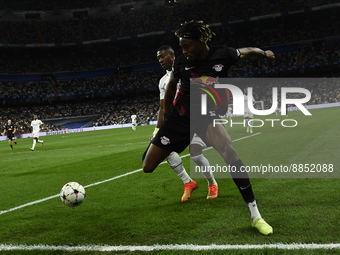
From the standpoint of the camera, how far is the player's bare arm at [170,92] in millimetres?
4259

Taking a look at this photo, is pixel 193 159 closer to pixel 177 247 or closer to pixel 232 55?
pixel 232 55

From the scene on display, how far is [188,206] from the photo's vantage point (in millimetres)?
4676

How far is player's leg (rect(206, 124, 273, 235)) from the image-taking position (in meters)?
3.45

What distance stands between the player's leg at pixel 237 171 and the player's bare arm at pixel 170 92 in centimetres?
76

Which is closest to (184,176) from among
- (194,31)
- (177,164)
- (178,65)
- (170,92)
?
(177,164)

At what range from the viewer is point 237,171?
3713 mm

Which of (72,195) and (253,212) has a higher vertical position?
(72,195)

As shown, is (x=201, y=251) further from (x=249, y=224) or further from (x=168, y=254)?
(x=249, y=224)

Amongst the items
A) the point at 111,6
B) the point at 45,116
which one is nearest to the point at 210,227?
the point at 45,116

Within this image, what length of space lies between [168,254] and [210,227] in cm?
81

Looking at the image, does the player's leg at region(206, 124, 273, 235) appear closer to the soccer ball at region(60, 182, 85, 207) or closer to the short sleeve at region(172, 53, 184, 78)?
the short sleeve at region(172, 53, 184, 78)

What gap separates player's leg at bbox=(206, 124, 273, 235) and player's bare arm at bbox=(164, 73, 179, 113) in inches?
30.0

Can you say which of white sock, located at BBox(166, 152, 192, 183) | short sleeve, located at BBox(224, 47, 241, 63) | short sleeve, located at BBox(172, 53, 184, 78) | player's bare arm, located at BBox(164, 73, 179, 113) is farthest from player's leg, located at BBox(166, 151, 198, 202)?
short sleeve, located at BBox(224, 47, 241, 63)

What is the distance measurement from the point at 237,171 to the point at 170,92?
1490 mm
